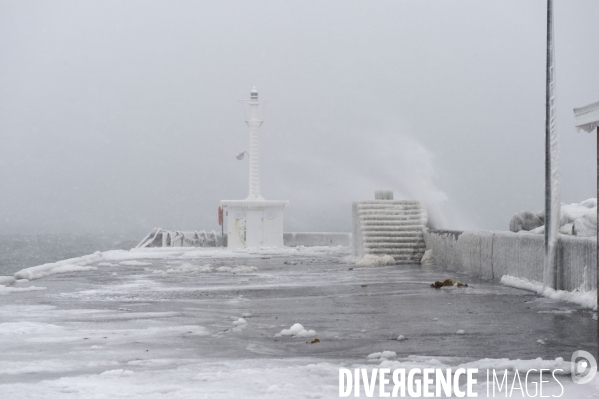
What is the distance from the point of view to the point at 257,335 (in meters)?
7.55

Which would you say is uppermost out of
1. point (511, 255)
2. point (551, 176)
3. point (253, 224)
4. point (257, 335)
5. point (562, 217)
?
point (551, 176)

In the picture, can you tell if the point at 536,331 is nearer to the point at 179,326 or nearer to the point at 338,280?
the point at 179,326

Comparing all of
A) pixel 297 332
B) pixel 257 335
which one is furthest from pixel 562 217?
pixel 257 335

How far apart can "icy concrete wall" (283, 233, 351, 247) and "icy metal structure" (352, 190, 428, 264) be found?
17070 millimetres

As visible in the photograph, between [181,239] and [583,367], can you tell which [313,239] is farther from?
[583,367]

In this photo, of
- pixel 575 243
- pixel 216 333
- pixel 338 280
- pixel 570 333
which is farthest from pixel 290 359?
pixel 338 280

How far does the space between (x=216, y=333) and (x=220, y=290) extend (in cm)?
505

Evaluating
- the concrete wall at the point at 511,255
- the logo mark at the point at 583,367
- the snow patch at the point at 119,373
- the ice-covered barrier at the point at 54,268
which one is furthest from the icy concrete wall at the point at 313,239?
the snow patch at the point at 119,373

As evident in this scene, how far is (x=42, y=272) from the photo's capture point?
1636cm

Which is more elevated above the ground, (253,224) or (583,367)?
(253,224)

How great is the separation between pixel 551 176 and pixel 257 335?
5.70 m

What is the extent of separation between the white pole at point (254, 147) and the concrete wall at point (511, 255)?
18975 mm

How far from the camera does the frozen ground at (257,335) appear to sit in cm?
534

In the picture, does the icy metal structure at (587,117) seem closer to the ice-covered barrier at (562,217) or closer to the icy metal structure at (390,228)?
the ice-covered barrier at (562,217)
